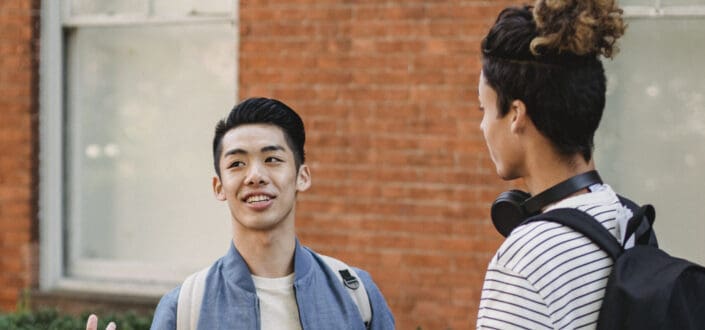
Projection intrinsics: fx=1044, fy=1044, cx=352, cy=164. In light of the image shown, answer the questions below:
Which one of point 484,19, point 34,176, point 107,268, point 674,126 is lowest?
point 107,268

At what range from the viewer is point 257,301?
2.94 meters

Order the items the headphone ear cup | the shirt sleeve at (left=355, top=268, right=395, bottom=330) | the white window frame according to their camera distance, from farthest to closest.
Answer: the white window frame < the shirt sleeve at (left=355, top=268, right=395, bottom=330) < the headphone ear cup

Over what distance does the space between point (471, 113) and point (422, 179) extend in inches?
17.9

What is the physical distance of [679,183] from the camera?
5520 mm

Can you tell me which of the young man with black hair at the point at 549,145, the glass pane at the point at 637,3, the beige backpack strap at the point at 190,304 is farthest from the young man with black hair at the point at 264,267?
the glass pane at the point at 637,3

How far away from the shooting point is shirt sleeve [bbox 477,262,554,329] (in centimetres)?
213

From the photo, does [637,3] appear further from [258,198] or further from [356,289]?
[258,198]

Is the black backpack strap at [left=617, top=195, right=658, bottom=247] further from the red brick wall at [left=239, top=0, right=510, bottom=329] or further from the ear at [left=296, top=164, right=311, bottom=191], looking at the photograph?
the red brick wall at [left=239, top=0, right=510, bottom=329]

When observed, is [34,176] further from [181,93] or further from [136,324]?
[136,324]

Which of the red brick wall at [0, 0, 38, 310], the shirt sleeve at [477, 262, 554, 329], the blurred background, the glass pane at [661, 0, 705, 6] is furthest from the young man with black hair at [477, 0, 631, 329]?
the red brick wall at [0, 0, 38, 310]

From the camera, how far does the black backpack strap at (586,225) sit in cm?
219

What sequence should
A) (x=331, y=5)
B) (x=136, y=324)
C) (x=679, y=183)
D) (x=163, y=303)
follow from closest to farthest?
(x=163, y=303) < (x=136, y=324) < (x=679, y=183) < (x=331, y=5)

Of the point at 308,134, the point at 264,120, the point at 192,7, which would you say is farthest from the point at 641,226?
the point at 192,7

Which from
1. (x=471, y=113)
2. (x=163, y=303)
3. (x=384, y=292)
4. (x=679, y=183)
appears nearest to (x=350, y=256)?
(x=384, y=292)
